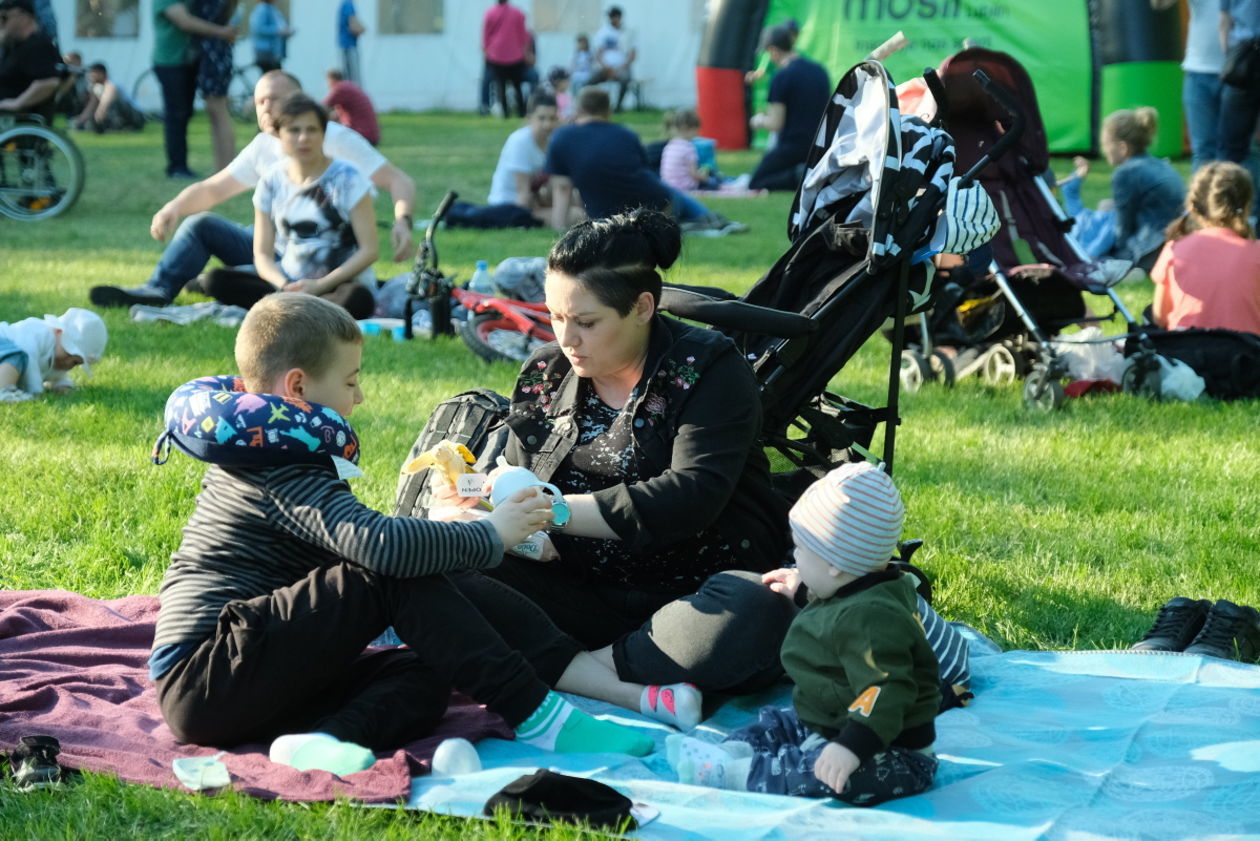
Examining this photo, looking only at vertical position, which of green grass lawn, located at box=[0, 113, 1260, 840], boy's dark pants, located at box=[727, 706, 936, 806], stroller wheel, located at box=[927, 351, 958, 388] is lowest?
green grass lawn, located at box=[0, 113, 1260, 840]

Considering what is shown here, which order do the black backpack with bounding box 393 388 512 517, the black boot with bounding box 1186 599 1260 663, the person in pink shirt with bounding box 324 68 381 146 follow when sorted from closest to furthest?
the black boot with bounding box 1186 599 1260 663 → the black backpack with bounding box 393 388 512 517 → the person in pink shirt with bounding box 324 68 381 146

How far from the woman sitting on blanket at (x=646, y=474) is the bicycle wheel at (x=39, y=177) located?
972 cm

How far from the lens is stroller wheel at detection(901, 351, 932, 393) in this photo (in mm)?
7152

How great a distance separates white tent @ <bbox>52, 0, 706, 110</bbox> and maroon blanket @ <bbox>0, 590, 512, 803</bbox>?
2387 centimetres

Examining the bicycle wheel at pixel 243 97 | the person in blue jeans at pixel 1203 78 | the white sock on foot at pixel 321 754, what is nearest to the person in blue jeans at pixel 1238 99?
the person in blue jeans at pixel 1203 78

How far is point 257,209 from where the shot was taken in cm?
772

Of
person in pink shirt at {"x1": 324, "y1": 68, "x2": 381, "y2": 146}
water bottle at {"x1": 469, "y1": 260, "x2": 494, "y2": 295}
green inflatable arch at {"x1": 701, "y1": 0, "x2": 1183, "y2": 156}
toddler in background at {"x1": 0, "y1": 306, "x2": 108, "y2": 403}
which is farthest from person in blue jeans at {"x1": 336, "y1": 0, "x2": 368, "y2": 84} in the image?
toddler in background at {"x1": 0, "y1": 306, "x2": 108, "y2": 403}

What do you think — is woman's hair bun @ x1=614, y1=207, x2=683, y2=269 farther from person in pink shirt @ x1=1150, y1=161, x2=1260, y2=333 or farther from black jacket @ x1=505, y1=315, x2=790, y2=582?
person in pink shirt @ x1=1150, y1=161, x2=1260, y2=333

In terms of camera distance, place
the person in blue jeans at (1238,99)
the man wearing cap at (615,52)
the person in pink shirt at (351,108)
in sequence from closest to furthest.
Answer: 1. the person in blue jeans at (1238,99)
2. the person in pink shirt at (351,108)
3. the man wearing cap at (615,52)

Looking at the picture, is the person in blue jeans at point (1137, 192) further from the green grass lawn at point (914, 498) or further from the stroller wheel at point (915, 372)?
the stroller wheel at point (915, 372)

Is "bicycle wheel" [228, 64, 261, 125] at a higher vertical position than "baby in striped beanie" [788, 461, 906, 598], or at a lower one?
higher

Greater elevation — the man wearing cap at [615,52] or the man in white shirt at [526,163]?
the man wearing cap at [615,52]

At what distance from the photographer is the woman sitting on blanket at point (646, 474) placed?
11.2 feet

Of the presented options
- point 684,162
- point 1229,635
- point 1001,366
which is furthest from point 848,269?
point 684,162
